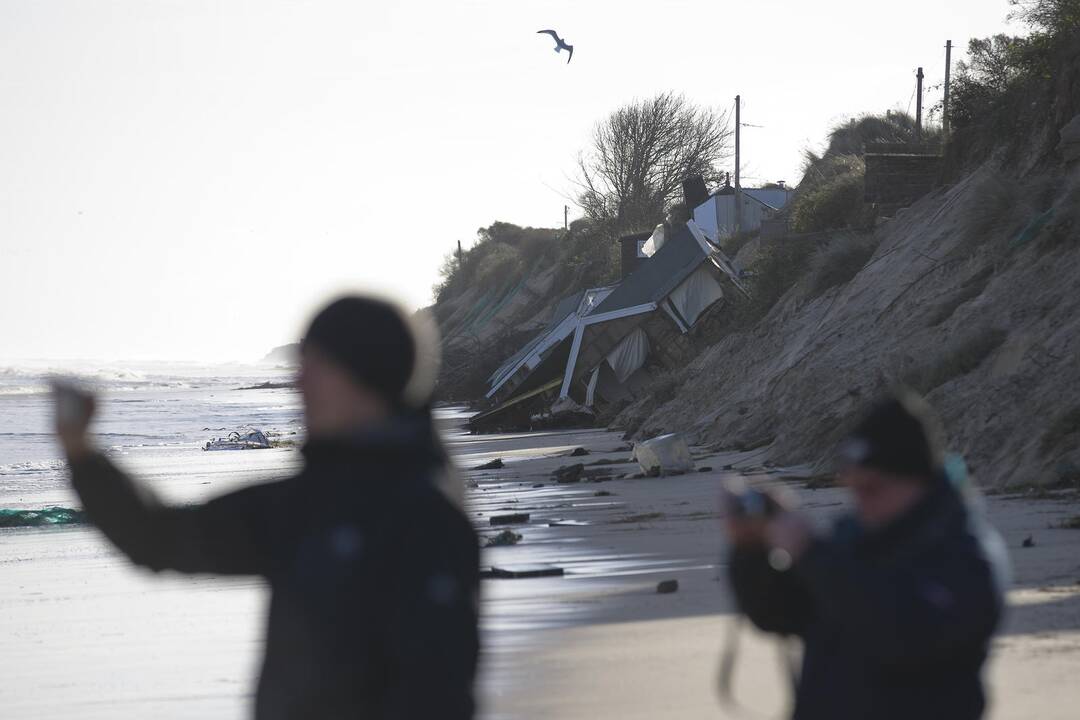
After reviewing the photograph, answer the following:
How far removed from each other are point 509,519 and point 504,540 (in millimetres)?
1641

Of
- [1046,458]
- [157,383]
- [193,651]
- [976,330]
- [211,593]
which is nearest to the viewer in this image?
[193,651]

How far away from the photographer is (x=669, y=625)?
725cm

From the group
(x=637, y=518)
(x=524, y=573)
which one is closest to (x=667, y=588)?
(x=524, y=573)

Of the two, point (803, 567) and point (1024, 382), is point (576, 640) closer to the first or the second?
point (803, 567)

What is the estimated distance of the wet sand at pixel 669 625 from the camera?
18.2ft

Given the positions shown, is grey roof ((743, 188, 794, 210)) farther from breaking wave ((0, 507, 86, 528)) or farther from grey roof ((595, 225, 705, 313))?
breaking wave ((0, 507, 86, 528))

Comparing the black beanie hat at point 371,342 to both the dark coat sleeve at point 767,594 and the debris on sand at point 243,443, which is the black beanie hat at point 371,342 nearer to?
the dark coat sleeve at point 767,594

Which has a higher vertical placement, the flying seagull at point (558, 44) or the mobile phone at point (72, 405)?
the flying seagull at point (558, 44)

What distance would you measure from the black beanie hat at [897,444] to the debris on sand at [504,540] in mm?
8843

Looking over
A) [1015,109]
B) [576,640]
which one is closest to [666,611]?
[576,640]

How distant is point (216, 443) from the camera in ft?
109

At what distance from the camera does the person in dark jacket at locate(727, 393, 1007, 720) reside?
8.71 feet

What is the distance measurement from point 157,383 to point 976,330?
355ft

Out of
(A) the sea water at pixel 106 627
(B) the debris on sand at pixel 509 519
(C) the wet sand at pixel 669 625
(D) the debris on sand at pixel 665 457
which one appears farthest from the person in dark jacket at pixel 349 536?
(D) the debris on sand at pixel 665 457
